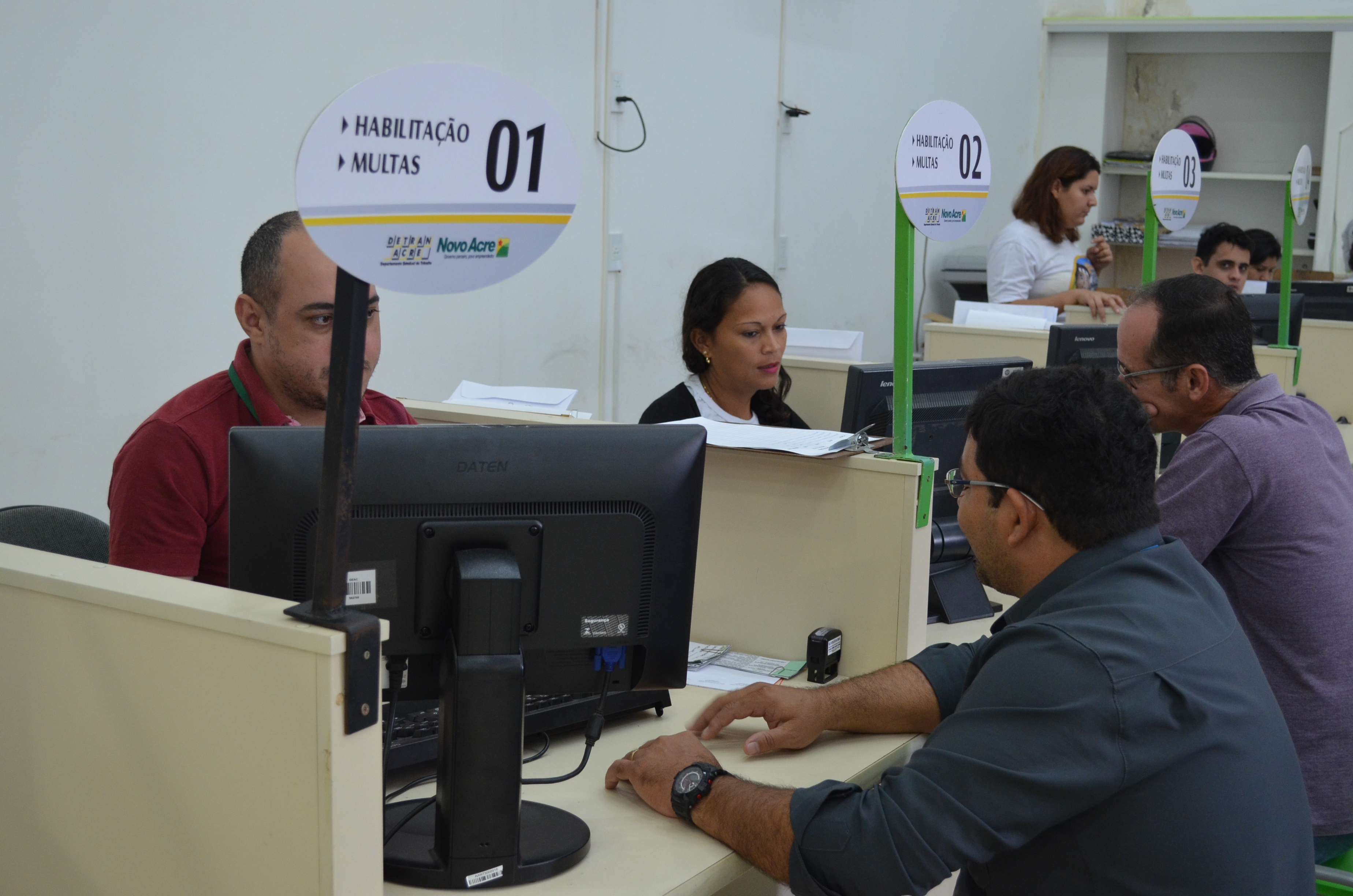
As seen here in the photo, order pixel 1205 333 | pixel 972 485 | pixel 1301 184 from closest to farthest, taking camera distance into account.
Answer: pixel 972 485 < pixel 1205 333 < pixel 1301 184

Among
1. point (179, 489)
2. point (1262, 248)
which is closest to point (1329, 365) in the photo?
point (1262, 248)

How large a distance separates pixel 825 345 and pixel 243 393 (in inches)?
67.5

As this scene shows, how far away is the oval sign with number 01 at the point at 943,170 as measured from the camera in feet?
5.77

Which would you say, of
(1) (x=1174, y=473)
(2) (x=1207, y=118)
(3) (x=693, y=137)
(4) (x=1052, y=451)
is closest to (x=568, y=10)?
(3) (x=693, y=137)

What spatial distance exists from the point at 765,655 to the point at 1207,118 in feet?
20.3

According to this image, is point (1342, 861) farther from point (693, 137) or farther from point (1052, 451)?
point (693, 137)

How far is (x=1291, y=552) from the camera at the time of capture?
1807 mm

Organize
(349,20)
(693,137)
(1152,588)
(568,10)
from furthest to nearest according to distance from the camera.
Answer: (693,137)
(568,10)
(349,20)
(1152,588)

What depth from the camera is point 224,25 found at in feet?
8.83

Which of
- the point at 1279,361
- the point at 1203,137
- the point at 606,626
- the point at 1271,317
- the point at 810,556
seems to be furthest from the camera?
the point at 1203,137

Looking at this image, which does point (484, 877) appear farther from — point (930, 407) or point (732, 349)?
point (732, 349)

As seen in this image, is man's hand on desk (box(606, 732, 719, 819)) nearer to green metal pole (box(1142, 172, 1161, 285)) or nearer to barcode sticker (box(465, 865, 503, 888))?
barcode sticker (box(465, 865, 503, 888))

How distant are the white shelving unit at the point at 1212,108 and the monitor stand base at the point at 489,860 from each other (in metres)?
6.31

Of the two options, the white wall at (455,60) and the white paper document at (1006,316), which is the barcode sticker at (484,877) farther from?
the white paper document at (1006,316)
